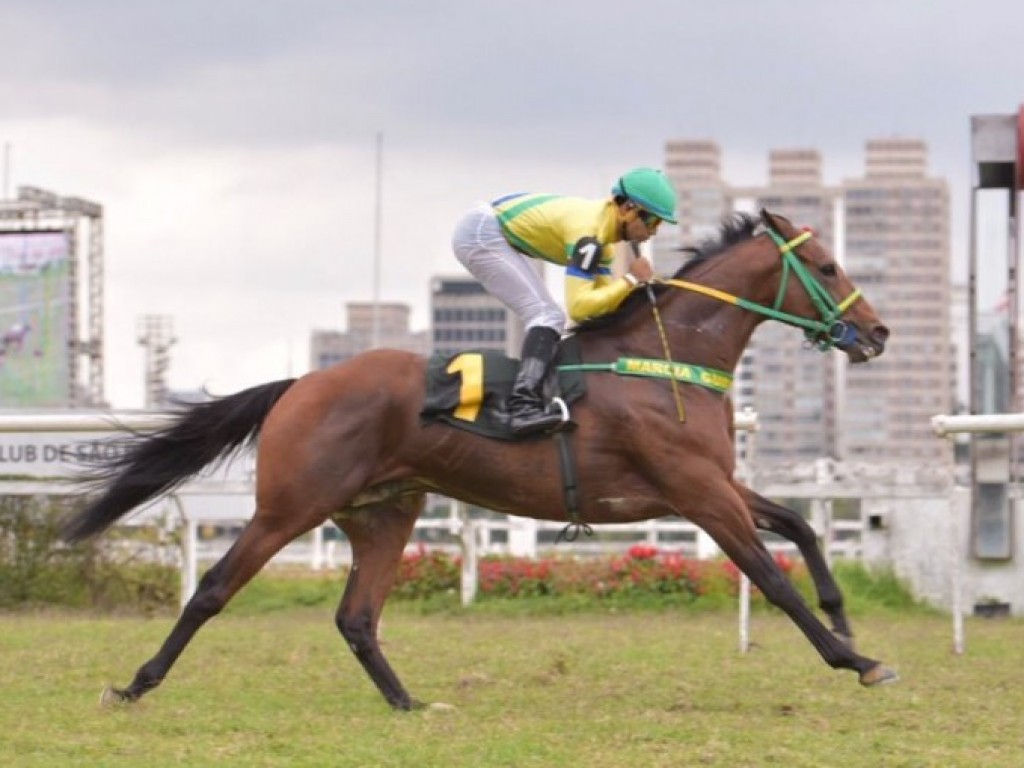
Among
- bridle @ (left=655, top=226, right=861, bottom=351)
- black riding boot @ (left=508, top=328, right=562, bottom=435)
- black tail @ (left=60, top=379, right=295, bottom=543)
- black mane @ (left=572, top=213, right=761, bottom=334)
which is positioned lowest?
black tail @ (left=60, top=379, right=295, bottom=543)

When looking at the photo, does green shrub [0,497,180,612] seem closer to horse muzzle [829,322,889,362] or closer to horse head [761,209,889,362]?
horse head [761,209,889,362]

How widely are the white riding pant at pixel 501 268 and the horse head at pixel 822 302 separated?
3.75 feet

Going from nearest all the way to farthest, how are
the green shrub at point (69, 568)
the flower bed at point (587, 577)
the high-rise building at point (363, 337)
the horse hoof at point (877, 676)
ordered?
the horse hoof at point (877, 676), the green shrub at point (69, 568), the flower bed at point (587, 577), the high-rise building at point (363, 337)

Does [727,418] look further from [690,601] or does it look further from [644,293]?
[690,601]

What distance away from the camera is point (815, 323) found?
9.08 m

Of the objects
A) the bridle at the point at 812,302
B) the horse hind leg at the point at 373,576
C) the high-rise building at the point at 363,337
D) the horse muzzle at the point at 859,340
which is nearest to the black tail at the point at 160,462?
the horse hind leg at the point at 373,576

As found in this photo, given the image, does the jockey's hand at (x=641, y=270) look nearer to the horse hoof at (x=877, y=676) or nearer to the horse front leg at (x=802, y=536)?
the horse front leg at (x=802, y=536)

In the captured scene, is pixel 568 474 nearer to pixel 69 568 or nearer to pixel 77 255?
pixel 69 568

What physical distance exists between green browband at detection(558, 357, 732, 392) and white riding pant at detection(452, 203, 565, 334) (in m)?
0.28

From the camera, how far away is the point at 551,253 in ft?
29.4

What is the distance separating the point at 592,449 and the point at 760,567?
3.10 ft

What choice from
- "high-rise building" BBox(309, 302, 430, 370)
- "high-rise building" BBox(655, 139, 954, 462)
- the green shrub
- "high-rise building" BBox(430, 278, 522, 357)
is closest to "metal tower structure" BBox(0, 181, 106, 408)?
the green shrub

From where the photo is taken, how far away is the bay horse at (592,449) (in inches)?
337

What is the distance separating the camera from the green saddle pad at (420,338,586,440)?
28.5 feet
